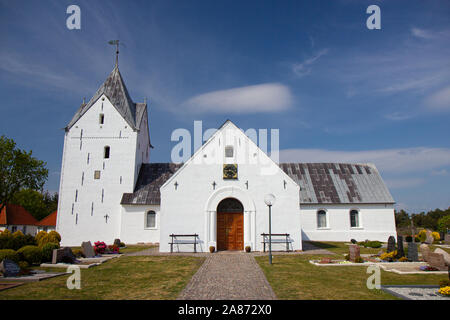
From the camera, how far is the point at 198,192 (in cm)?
2000

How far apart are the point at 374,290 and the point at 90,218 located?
25.1 metres

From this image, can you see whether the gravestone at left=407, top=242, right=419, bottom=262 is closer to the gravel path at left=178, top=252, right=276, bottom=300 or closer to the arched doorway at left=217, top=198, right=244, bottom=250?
the gravel path at left=178, top=252, right=276, bottom=300

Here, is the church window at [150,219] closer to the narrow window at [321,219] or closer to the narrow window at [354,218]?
the narrow window at [321,219]

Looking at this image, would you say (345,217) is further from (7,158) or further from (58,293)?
(7,158)

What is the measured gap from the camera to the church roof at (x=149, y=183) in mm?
27938

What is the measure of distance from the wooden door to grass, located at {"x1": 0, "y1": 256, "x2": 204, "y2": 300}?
5.34 m

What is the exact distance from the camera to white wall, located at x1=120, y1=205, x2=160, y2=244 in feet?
89.3

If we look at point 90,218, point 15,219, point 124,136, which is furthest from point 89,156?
point 15,219

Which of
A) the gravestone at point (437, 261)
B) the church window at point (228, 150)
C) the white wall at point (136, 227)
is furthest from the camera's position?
the white wall at point (136, 227)

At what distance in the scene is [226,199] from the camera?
20250 mm

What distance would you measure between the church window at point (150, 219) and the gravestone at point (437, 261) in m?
21.7

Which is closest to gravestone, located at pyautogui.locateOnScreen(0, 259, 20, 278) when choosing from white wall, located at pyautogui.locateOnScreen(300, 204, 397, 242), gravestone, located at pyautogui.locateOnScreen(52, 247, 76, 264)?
gravestone, located at pyautogui.locateOnScreen(52, 247, 76, 264)

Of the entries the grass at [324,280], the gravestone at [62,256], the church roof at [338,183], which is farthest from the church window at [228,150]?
the church roof at [338,183]

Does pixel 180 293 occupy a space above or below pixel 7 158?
below
